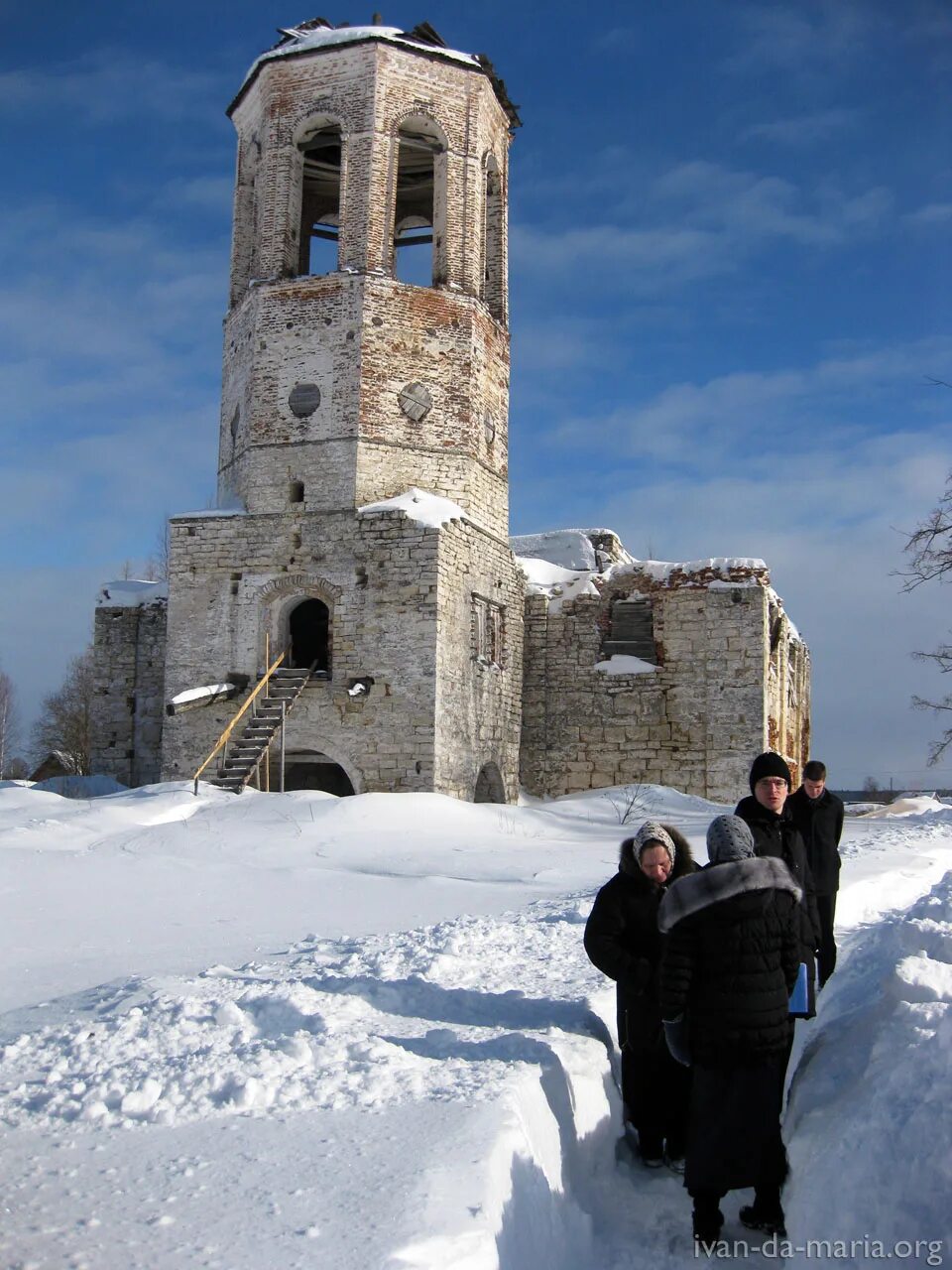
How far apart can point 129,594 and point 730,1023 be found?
1648 centimetres

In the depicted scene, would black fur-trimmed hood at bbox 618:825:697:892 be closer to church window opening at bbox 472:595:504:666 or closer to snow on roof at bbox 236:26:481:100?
church window opening at bbox 472:595:504:666

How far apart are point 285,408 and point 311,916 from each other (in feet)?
33.4

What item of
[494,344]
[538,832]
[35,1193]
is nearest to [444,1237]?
[35,1193]

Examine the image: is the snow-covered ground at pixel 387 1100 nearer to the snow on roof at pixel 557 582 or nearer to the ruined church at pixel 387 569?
the ruined church at pixel 387 569

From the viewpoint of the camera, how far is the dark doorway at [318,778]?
17.5 meters

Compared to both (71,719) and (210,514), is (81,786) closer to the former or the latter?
(210,514)

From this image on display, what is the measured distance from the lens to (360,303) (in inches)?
650

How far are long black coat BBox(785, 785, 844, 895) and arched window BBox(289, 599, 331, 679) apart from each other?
38.8 feet

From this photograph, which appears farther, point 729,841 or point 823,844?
point 823,844

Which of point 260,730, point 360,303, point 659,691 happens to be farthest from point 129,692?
point 659,691

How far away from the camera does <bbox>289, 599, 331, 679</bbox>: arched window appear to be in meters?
17.7

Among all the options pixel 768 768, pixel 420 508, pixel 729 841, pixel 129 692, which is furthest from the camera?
pixel 129 692

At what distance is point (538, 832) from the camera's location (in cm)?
1367

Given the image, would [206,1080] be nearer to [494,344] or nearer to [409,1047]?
[409,1047]
